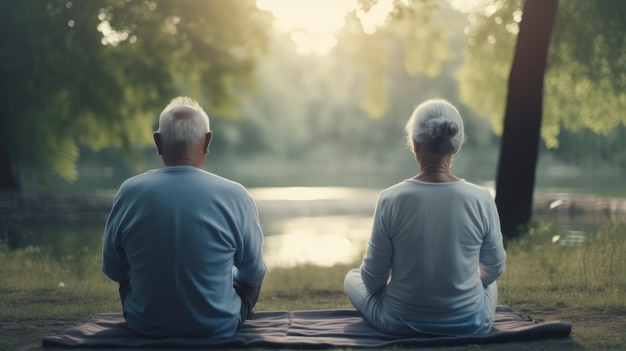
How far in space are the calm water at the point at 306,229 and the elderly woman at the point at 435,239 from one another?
4.07m

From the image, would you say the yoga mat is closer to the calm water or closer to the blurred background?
the calm water

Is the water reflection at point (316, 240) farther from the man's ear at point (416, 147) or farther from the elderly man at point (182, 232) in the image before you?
the man's ear at point (416, 147)

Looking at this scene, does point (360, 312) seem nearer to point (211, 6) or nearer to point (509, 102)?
point (509, 102)

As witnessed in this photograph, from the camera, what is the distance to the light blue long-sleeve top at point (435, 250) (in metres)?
3.90

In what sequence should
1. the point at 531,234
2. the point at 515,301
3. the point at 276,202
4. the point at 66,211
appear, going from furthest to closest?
the point at 276,202, the point at 66,211, the point at 531,234, the point at 515,301

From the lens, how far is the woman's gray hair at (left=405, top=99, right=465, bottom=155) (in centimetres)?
384

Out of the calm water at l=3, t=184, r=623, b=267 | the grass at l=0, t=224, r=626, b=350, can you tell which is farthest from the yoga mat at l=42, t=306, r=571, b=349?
the calm water at l=3, t=184, r=623, b=267

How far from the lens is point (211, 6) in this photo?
43.1 feet

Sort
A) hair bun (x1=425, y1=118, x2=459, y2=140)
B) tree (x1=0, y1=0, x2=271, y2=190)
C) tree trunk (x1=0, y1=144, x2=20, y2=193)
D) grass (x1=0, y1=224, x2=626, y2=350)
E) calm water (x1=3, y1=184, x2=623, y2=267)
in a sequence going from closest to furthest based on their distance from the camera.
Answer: hair bun (x1=425, y1=118, x2=459, y2=140)
grass (x1=0, y1=224, x2=626, y2=350)
calm water (x1=3, y1=184, x2=623, y2=267)
tree (x1=0, y1=0, x2=271, y2=190)
tree trunk (x1=0, y1=144, x2=20, y2=193)

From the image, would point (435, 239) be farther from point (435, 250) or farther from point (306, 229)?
point (306, 229)

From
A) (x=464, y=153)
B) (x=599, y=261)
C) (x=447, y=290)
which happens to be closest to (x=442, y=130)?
(x=447, y=290)

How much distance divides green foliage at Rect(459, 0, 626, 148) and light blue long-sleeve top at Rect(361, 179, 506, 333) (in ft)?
28.1

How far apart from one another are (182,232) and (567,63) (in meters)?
10.1

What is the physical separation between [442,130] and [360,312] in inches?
58.5
